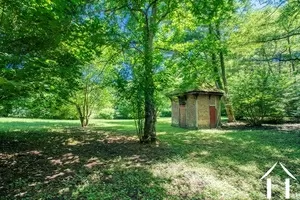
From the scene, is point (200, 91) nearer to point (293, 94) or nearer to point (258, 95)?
point (258, 95)

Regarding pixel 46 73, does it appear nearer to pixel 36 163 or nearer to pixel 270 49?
pixel 36 163

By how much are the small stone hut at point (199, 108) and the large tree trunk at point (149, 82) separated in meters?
6.78

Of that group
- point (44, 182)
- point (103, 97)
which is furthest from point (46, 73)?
point (103, 97)

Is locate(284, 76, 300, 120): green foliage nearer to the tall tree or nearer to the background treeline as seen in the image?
the background treeline

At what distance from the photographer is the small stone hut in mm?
16047

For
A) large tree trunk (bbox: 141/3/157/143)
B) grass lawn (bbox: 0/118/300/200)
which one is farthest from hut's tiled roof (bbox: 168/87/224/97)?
grass lawn (bbox: 0/118/300/200)

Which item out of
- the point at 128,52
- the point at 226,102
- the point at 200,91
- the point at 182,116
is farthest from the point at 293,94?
the point at 128,52

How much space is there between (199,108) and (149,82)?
8616mm

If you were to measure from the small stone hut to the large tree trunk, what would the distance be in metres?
6.78

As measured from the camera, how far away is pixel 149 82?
8328 mm

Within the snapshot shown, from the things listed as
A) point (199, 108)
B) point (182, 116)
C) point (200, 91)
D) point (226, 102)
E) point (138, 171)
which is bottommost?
point (138, 171)

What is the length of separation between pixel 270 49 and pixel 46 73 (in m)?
26.3

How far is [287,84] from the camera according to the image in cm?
1561

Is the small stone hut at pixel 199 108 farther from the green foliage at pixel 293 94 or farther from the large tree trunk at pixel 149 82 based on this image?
the large tree trunk at pixel 149 82
